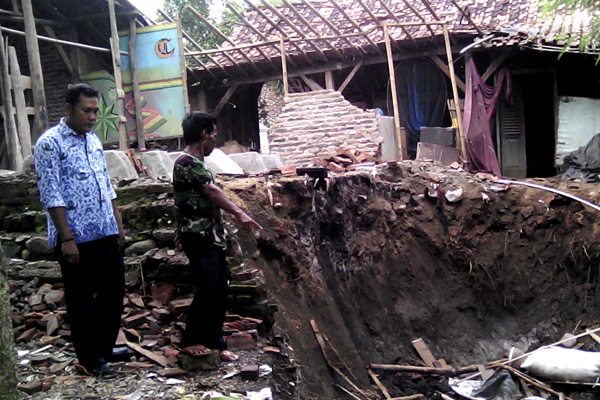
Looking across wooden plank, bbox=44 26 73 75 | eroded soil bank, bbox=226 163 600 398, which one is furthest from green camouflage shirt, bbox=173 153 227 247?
wooden plank, bbox=44 26 73 75

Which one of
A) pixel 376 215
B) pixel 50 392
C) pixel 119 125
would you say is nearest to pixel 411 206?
pixel 376 215

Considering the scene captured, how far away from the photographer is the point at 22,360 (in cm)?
411

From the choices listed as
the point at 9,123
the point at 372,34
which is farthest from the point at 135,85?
the point at 372,34

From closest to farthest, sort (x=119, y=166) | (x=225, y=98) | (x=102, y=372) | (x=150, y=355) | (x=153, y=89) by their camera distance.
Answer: (x=102, y=372), (x=150, y=355), (x=119, y=166), (x=153, y=89), (x=225, y=98)

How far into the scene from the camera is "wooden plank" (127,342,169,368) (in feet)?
13.4

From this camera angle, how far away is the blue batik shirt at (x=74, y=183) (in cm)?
354

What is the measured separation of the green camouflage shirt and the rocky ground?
101 cm

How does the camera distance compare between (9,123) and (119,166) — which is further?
(9,123)

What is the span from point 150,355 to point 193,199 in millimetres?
1241

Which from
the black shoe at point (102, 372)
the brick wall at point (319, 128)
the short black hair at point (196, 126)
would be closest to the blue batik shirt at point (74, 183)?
the short black hair at point (196, 126)

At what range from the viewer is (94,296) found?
383cm

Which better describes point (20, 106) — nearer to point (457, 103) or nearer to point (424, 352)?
point (424, 352)

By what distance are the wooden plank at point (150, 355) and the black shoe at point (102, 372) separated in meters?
0.35

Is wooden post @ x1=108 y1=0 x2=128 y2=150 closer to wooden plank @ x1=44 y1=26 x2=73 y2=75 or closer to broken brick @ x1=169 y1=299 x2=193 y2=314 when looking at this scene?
wooden plank @ x1=44 y1=26 x2=73 y2=75
